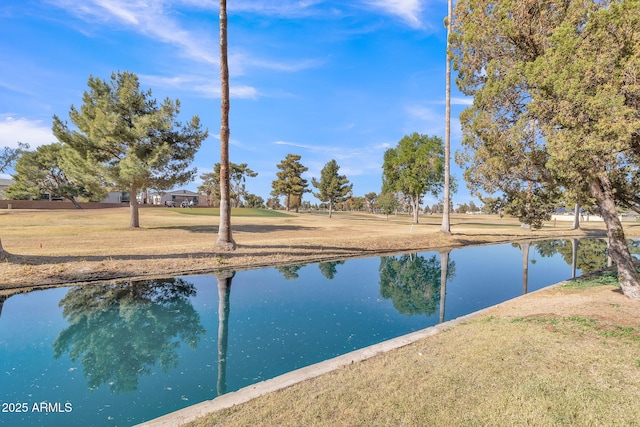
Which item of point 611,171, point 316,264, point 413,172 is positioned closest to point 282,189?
point 413,172

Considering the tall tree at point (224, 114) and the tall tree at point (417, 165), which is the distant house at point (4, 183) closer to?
the tall tree at point (224, 114)

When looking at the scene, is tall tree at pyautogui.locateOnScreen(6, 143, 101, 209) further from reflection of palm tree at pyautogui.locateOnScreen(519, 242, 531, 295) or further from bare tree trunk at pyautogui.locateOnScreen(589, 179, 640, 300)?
bare tree trunk at pyautogui.locateOnScreen(589, 179, 640, 300)

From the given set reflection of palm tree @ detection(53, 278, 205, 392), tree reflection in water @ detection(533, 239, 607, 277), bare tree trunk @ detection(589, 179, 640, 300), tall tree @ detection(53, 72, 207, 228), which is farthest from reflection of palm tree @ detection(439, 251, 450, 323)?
tall tree @ detection(53, 72, 207, 228)

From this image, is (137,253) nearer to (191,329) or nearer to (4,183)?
(191,329)

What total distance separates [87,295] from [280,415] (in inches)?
381

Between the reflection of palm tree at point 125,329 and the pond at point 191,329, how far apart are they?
3 cm

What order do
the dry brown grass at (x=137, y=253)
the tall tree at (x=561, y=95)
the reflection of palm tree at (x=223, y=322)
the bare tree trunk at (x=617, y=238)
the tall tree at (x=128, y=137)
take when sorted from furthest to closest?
the tall tree at (x=128, y=137), the dry brown grass at (x=137, y=253), the bare tree trunk at (x=617, y=238), the tall tree at (x=561, y=95), the reflection of palm tree at (x=223, y=322)

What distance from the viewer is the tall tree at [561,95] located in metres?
6.68

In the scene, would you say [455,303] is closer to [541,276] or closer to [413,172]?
[541,276]

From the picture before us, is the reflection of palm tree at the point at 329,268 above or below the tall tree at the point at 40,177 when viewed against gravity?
below

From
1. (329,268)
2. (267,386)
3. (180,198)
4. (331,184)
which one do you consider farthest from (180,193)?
(267,386)

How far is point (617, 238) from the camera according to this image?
345 inches

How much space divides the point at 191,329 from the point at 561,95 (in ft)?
34.3

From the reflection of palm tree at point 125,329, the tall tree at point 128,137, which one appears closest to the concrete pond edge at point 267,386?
the reflection of palm tree at point 125,329
